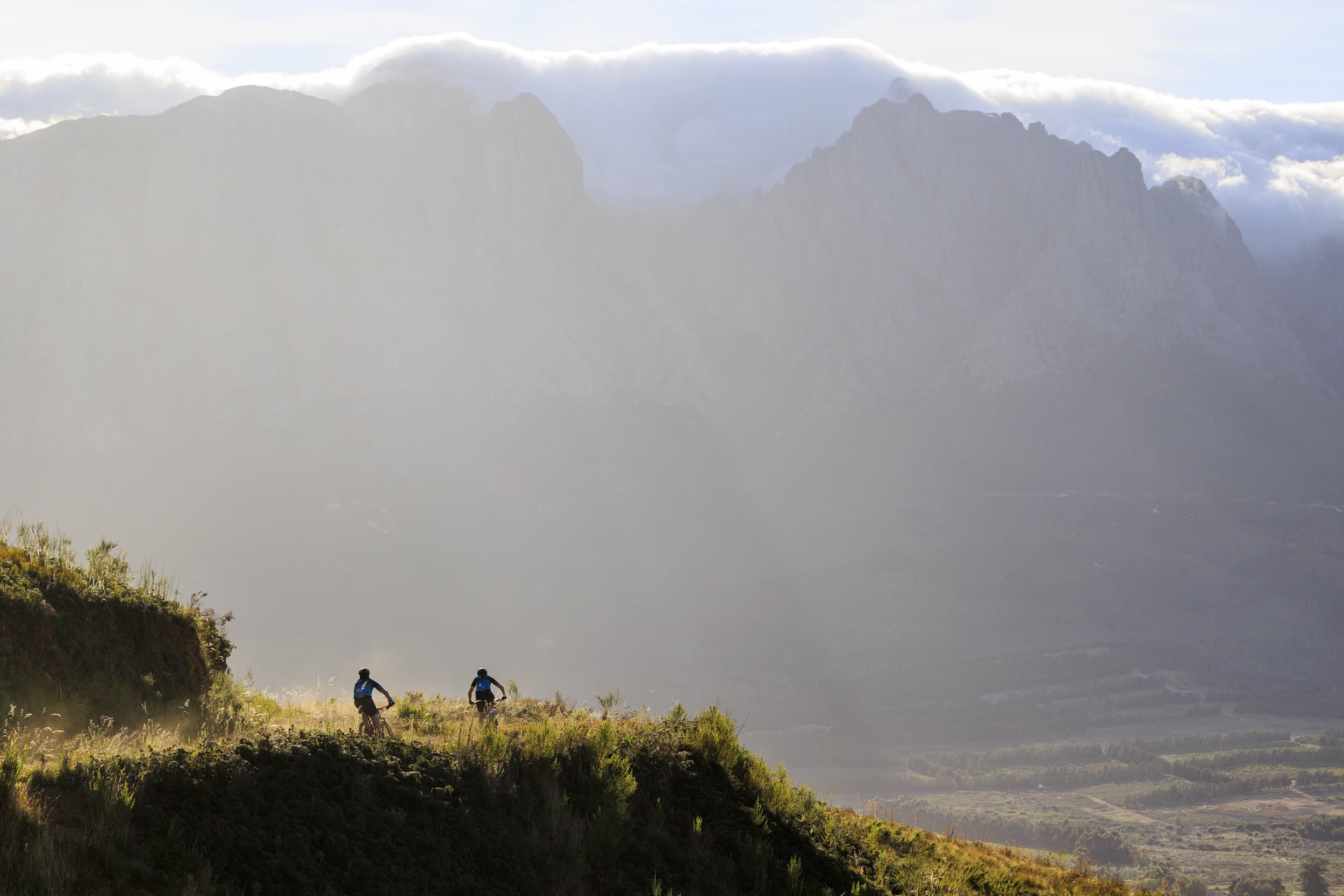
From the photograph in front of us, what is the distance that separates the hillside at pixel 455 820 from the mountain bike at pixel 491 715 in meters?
0.35

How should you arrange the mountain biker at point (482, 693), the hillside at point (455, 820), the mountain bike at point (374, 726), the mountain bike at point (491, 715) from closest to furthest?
the hillside at point (455, 820) < the mountain bike at point (374, 726) < the mountain bike at point (491, 715) < the mountain biker at point (482, 693)

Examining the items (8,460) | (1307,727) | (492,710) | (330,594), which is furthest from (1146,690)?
(8,460)

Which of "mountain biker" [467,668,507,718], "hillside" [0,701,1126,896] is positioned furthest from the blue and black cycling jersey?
"hillside" [0,701,1126,896]

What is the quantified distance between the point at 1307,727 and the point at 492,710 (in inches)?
7014

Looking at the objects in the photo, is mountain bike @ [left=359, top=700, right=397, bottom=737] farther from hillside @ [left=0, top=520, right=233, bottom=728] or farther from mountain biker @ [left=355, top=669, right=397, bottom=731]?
hillside @ [left=0, top=520, right=233, bottom=728]

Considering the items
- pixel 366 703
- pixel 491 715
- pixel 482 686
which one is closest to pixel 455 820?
pixel 366 703

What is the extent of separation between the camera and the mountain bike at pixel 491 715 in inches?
599

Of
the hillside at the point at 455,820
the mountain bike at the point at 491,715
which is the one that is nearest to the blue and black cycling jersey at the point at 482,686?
the mountain bike at the point at 491,715

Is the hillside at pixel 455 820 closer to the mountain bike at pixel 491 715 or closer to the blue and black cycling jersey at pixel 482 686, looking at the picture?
the mountain bike at pixel 491 715

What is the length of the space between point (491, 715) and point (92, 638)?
6.28 meters

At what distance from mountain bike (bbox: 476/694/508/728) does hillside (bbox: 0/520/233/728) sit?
450 cm

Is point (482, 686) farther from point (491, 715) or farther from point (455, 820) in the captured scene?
point (455, 820)

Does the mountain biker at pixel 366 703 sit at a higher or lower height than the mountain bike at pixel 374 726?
higher

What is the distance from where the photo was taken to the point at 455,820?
1226 cm
